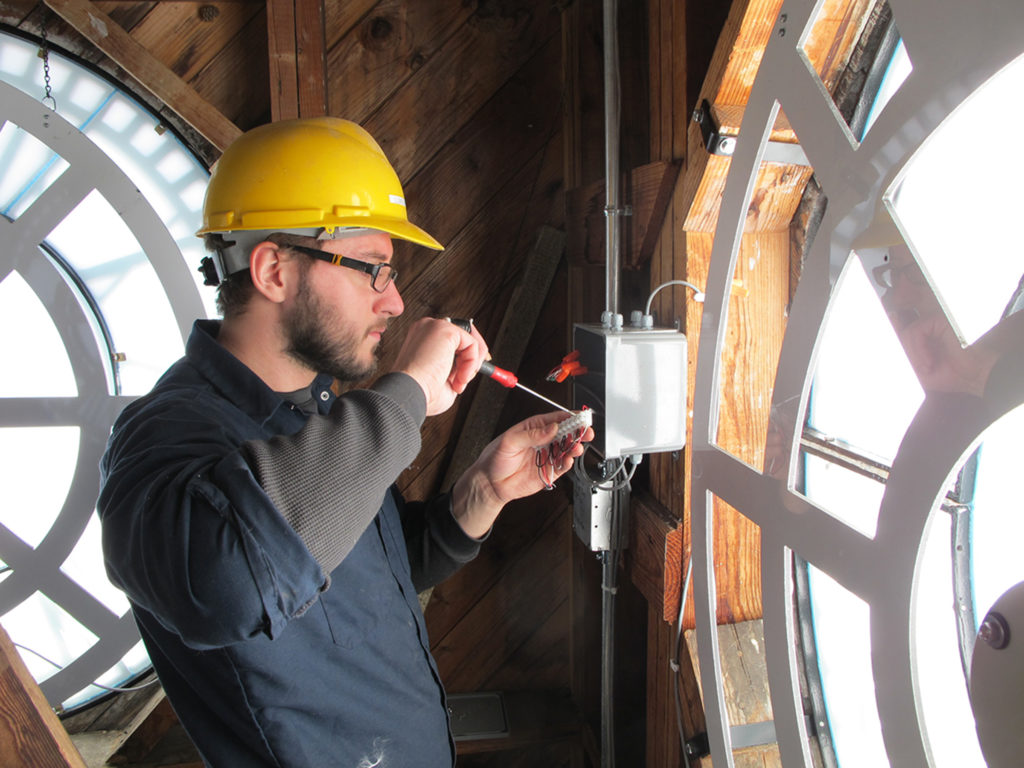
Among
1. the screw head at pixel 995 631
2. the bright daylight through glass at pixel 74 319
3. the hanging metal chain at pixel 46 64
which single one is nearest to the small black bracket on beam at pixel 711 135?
the screw head at pixel 995 631

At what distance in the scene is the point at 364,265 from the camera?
927 mm

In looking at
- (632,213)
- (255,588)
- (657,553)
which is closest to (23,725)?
(255,588)

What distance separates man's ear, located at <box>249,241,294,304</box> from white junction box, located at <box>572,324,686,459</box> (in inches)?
19.0

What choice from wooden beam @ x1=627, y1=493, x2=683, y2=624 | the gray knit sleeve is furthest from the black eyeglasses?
wooden beam @ x1=627, y1=493, x2=683, y2=624

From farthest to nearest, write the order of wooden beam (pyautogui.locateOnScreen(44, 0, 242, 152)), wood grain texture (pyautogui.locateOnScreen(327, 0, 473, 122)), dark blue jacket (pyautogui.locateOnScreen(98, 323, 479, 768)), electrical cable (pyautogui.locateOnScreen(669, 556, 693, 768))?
wood grain texture (pyautogui.locateOnScreen(327, 0, 473, 122)), wooden beam (pyautogui.locateOnScreen(44, 0, 242, 152)), electrical cable (pyautogui.locateOnScreen(669, 556, 693, 768)), dark blue jacket (pyautogui.locateOnScreen(98, 323, 479, 768))

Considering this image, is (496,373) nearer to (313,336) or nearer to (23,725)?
(313,336)

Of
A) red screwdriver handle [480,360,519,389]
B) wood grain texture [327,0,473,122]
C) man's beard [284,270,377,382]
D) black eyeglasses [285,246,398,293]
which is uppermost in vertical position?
wood grain texture [327,0,473,122]

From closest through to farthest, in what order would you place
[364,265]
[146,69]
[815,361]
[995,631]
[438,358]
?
[995,631]
[815,361]
[438,358]
[364,265]
[146,69]

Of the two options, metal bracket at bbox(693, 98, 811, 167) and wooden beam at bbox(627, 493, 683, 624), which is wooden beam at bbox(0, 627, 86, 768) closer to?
wooden beam at bbox(627, 493, 683, 624)

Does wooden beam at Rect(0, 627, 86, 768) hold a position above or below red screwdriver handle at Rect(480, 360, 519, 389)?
below

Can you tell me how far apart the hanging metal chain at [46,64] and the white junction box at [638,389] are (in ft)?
4.88

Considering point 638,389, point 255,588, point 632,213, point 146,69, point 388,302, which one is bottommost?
point 255,588

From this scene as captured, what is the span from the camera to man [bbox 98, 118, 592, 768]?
0.59m

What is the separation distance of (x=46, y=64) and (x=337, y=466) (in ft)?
5.07
